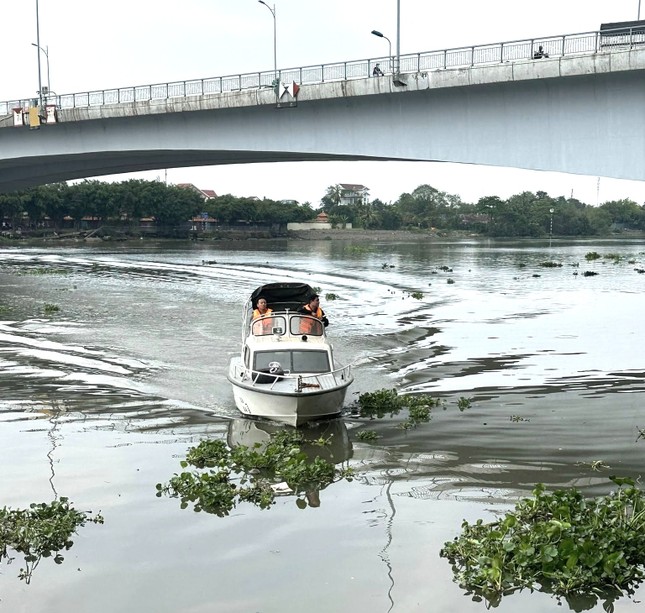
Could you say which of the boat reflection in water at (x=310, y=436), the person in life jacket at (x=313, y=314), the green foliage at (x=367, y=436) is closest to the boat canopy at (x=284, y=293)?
the person in life jacket at (x=313, y=314)

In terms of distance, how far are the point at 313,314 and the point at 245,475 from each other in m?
6.72

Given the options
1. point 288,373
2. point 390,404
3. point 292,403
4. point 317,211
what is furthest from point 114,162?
point 317,211

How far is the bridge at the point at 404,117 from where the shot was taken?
23812mm

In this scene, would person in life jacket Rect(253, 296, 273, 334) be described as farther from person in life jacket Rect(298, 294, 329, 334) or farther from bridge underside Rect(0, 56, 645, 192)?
bridge underside Rect(0, 56, 645, 192)

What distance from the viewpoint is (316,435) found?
661 inches

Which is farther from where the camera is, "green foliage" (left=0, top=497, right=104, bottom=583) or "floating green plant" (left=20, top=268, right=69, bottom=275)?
"floating green plant" (left=20, top=268, right=69, bottom=275)

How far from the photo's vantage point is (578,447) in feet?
51.4

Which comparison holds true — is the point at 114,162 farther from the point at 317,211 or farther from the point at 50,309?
the point at 317,211

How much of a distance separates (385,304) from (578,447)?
23.9m

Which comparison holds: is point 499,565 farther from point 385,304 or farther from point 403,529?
point 385,304

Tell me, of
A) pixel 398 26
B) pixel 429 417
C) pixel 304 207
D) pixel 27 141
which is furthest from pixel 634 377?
pixel 304 207

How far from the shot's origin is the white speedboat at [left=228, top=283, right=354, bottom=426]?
55.6ft

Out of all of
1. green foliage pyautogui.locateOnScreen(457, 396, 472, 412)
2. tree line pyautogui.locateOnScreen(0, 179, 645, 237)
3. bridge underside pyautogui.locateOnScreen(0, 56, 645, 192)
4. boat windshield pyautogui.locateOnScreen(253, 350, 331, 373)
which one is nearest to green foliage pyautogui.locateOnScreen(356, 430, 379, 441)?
boat windshield pyautogui.locateOnScreen(253, 350, 331, 373)

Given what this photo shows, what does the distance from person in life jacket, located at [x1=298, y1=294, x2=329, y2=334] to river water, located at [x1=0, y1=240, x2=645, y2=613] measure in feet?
6.82
